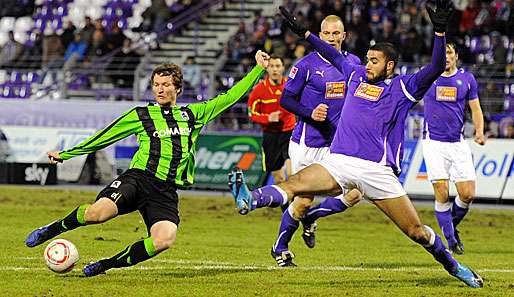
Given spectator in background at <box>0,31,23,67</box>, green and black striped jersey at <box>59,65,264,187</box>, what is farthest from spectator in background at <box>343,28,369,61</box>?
green and black striped jersey at <box>59,65,264,187</box>

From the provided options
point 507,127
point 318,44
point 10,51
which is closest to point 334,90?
point 318,44

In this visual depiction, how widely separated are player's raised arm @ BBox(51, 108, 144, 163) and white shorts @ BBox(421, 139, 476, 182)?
5397mm

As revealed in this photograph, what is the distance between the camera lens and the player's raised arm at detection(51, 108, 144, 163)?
1024cm

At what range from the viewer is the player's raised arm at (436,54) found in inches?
367

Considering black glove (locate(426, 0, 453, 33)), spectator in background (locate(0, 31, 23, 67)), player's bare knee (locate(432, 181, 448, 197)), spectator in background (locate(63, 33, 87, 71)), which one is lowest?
spectator in background (locate(0, 31, 23, 67))

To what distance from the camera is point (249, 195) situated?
9.47m

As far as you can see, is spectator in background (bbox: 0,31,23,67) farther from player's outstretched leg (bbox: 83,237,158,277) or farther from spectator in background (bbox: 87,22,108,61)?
player's outstretched leg (bbox: 83,237,158,277)

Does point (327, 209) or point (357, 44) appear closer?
point (327, 209)

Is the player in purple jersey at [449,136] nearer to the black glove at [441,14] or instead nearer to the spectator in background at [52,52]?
the black glove at [441,14]

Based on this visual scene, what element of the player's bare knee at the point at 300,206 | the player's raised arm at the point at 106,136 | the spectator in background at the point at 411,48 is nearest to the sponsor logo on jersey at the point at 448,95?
the player's bare knee at the point at 300,206

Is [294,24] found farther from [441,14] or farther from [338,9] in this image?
[338,9]

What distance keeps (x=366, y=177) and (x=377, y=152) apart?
0.88ft

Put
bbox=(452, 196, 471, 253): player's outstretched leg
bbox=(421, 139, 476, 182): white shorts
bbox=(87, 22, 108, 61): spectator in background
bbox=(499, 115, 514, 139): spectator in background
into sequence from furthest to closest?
bbox=(87, 22, 108, 61): spectator in background
bbox=(499, 115, 514, 139): spectator in background
bbox=(452, 196, 471, 253): player's outstretched leg
bbox=(421, 139, 476, 182): white shorts

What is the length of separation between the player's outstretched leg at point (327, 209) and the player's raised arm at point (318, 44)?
2358mm
